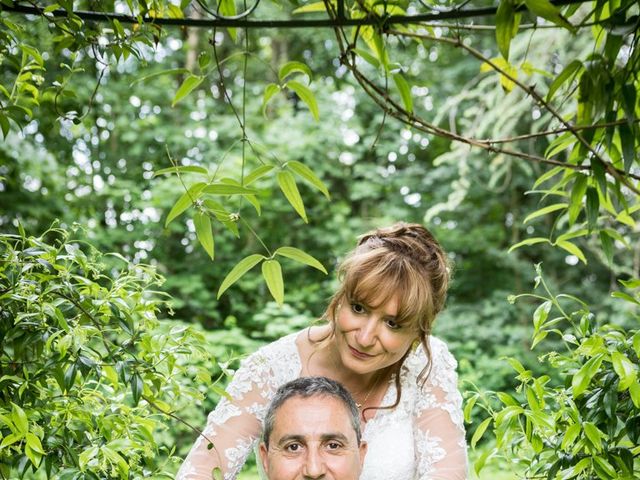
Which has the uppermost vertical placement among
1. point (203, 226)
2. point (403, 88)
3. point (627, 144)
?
point (403, 88)

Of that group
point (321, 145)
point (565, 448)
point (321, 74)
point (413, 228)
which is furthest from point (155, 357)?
point (321, 74)

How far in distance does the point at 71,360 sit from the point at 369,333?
0.99 metres

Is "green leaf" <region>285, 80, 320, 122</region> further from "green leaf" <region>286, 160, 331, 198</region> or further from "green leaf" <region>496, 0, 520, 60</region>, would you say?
"green leaf" <region>496, 0, 520, 60</region>

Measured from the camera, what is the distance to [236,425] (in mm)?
2504

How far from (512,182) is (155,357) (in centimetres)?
866

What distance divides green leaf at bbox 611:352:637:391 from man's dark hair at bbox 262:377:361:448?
0.78 metres

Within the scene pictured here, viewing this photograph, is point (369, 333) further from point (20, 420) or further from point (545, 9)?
point (545, 9)

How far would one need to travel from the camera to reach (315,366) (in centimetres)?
272

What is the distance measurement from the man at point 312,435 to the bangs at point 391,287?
34 cm

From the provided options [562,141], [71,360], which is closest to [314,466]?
[71,360]

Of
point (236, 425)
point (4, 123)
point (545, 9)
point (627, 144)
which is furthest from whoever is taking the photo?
point (236, 425)

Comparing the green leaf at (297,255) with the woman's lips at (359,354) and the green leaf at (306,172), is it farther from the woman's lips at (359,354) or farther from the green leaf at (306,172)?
the woman's lips at (359,354)

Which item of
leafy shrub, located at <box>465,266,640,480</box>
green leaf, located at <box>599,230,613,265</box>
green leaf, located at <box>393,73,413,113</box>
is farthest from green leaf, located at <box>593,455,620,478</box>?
green leaf, located at <box>393,73,413,113</box>

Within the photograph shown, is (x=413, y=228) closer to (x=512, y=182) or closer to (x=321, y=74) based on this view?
(x=512, y=182)
